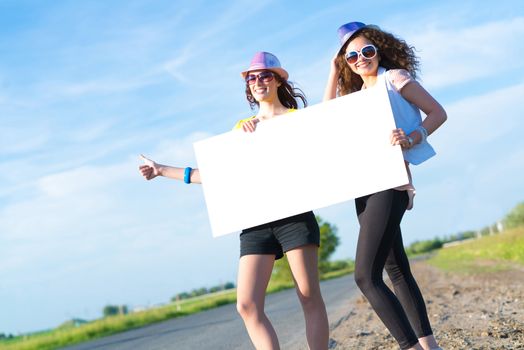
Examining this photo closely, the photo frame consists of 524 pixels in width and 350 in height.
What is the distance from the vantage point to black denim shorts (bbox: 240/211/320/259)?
4.51 m

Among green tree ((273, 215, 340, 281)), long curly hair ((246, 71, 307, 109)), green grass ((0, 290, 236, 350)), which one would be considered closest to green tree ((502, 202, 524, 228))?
green tree ((273, 215, 340, 281))

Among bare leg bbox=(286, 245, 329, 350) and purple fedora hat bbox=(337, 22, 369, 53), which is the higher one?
purple fedora hat bbox=(337, 22, 369, 53)

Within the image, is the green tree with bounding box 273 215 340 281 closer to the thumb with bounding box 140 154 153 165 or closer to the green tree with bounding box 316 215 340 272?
the green tree with bounding box 316 215 340 272

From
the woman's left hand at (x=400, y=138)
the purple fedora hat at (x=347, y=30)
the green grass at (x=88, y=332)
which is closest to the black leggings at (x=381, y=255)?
the woman's left hand at (x=400, y=138)

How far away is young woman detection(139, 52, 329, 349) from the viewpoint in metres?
4.50

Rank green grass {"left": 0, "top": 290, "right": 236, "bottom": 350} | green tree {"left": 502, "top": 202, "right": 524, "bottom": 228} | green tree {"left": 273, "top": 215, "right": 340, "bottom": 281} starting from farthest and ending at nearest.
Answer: green tree {"left": 502, "top": 202, "right": 524, "bottom": 228} < green tree {"left": 273, "top": 215, "right": 340, "bottom": 281} < green grass {"left": 0, "top": 290, "right": 236, "bottom": 350}

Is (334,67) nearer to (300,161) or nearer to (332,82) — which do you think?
(332,82)

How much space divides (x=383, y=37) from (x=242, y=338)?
667cm

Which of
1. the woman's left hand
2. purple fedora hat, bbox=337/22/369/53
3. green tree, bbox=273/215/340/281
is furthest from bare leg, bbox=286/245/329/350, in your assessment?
green tree, bbox=273/215/340/281

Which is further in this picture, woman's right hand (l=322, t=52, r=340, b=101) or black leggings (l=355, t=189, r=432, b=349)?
woman's right hand (l=322, t=52, r=340, b=101)

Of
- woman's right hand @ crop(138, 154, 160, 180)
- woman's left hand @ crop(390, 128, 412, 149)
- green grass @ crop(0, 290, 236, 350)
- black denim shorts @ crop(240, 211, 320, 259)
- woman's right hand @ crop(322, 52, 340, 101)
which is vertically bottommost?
green grass @ crop(0, 290, 236, 350)

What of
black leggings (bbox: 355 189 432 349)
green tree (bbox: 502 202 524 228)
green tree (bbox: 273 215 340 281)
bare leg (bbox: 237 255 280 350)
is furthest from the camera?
green tree (bbox: 502 202 524 228)

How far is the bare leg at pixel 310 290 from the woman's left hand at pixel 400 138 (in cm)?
73

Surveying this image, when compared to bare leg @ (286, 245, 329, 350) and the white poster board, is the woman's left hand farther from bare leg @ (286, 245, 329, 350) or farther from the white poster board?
bare leg @ (286, 245, 329, 350)
